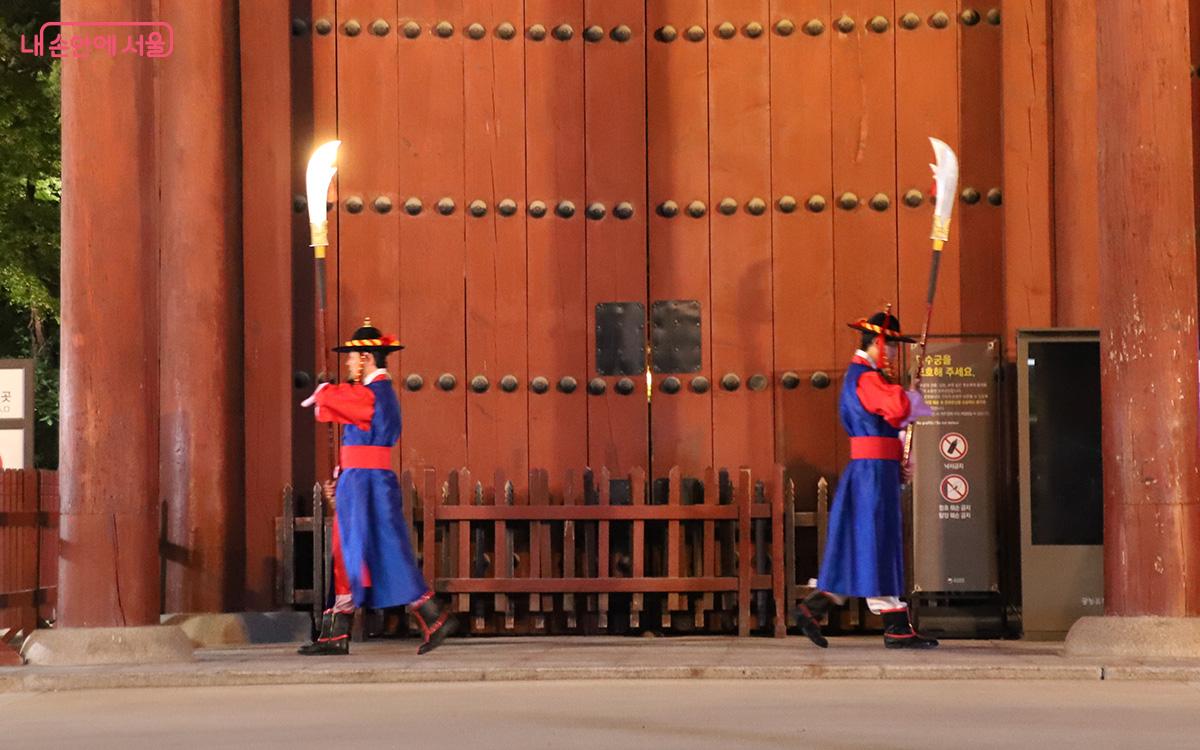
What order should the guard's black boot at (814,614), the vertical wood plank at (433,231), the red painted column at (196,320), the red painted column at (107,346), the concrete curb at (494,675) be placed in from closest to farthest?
1. the concrete curb at (494,675)
2. the red painted column at (107,346)
3. the guard's black boot at (814,614)
4. the red painted column at (196,320)
5. the vertical wood plank at (433,231)

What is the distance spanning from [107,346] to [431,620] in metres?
1.94

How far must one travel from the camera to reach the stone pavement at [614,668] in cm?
883

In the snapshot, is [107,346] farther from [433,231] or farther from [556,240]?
[556,240]

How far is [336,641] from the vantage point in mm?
10148

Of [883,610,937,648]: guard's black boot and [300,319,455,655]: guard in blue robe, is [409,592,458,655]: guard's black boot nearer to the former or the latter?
[300,319,455,655]: guard in blue robe

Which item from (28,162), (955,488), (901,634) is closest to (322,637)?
(901,634)

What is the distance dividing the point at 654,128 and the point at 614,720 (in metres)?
4.83

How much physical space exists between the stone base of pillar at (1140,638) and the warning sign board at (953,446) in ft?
4.91

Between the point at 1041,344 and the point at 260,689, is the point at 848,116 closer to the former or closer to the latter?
the point at 1041,344

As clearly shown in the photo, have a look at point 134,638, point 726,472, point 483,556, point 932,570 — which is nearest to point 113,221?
point 134,638

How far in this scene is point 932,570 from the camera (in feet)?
35.2

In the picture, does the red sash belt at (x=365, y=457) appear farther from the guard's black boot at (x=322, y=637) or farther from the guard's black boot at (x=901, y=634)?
the guard's black boot at (x=901, y=634)

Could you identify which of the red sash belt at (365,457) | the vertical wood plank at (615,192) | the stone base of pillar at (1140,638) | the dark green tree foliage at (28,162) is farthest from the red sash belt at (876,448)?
the dark green tree foliage at (28,162)

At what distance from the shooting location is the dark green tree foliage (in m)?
22.8
